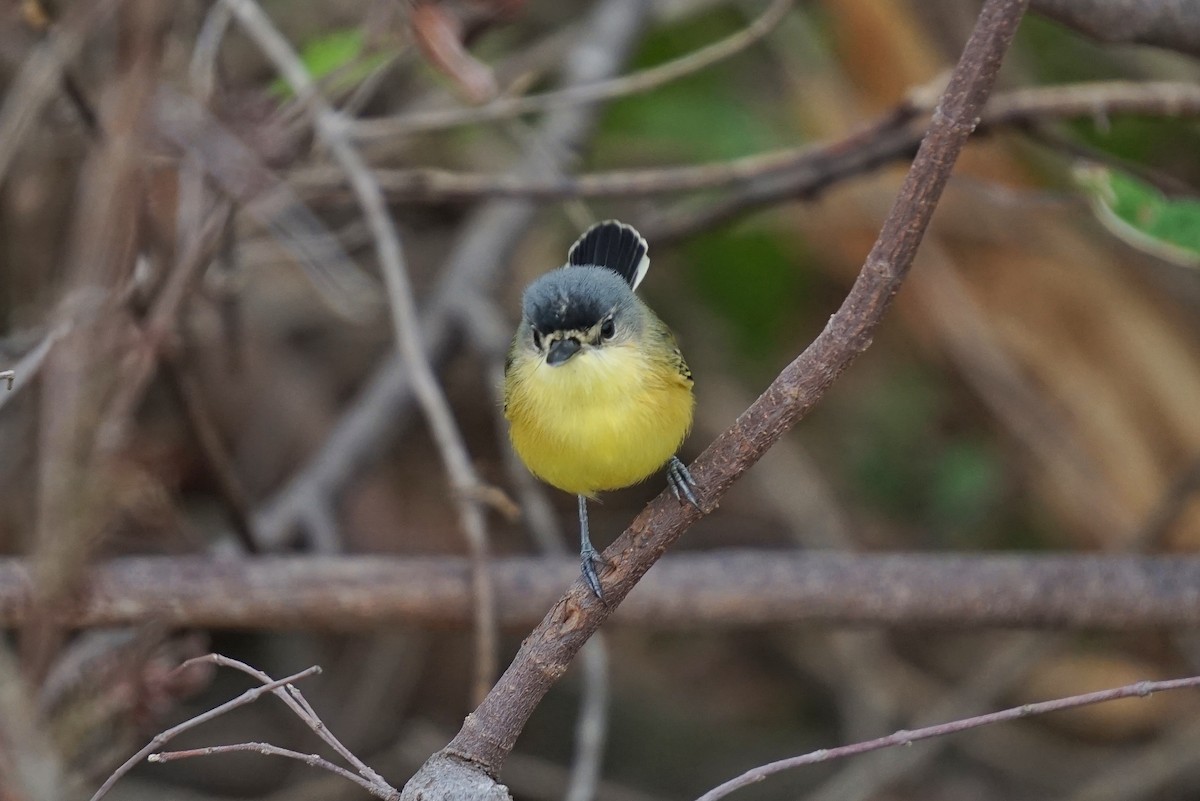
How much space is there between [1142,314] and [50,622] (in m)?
4.96

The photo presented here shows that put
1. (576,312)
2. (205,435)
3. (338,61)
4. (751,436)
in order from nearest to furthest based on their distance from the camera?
(751,436) → (576,312) → (205,435) → (338,61)

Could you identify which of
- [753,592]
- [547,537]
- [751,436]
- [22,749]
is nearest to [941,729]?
[751,436]

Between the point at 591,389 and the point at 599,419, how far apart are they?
90 millimetres

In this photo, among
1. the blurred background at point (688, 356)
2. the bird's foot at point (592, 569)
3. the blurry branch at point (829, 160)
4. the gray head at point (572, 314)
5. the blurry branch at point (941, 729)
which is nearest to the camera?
the blurry branch at point (941, 729)

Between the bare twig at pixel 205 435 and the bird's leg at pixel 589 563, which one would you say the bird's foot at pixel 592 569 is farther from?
the bare twig at pixel 205 435

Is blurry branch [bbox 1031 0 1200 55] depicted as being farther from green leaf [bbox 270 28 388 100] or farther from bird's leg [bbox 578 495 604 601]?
green leaf [bbox 270 28 388 100]

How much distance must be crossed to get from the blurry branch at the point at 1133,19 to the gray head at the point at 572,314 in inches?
47.6

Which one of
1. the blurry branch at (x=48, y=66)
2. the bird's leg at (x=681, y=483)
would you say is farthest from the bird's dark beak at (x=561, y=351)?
the blurry branch at (x=48, y=66)

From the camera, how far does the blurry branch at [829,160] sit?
3803mm

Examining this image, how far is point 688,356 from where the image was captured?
6.04 meters

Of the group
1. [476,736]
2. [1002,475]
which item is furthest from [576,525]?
[476,736]

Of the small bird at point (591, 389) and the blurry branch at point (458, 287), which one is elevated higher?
the blurry branch at point (458, 287)

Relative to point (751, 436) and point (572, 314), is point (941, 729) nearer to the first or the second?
point (751, 436)

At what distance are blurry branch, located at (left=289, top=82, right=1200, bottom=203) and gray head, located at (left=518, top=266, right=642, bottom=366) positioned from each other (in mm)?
1144
